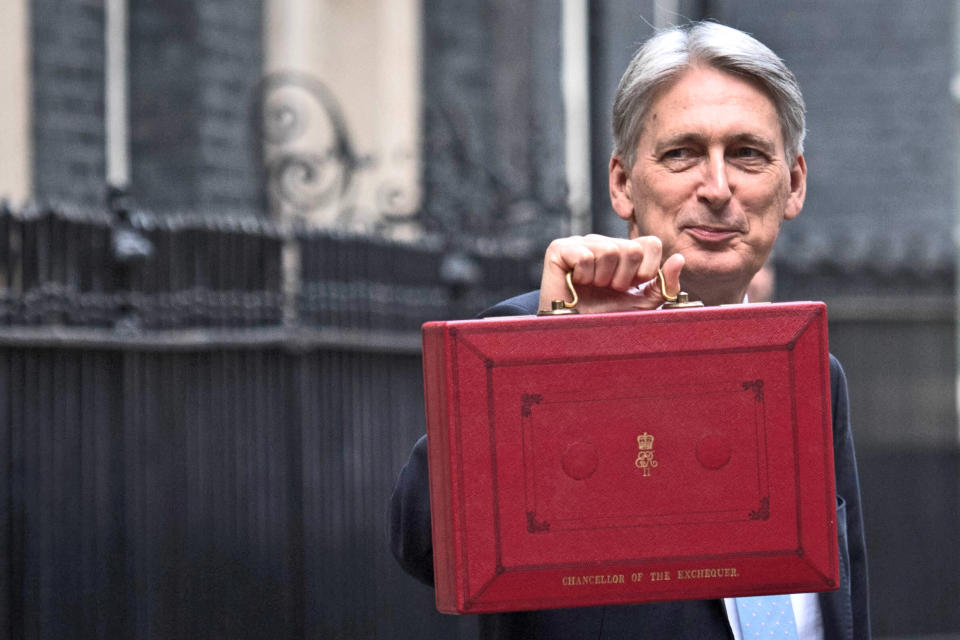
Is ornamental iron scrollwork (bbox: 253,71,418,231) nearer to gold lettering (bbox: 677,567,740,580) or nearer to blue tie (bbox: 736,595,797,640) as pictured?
blue tie (bbox: 736,595,797,640)

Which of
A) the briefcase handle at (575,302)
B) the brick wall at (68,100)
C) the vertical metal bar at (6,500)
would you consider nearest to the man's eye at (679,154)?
the briefcase handle at (575,302)

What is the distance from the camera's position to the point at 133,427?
4090 mm

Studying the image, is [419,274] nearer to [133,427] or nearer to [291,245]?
[291,245]

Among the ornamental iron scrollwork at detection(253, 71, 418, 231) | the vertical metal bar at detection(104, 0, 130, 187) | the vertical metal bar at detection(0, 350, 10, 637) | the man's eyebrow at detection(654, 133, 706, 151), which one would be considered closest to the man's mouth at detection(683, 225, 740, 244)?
the man's eyebrow at detection(654, 133, 706, 151)

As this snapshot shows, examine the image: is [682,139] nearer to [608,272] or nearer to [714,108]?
[714,108]

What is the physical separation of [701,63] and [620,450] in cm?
54

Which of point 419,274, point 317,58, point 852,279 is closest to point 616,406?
point 419,274

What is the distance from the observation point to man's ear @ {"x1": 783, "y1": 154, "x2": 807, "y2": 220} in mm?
2037

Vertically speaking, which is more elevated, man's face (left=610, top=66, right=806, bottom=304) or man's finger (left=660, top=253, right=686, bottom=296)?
man's face (left=610, top=66, right=806, bottom=304)

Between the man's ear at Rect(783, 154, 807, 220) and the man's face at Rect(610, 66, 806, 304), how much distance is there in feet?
0.27

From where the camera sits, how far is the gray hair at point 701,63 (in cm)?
189

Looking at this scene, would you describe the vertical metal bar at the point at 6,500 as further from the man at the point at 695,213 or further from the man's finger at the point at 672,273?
the man's finger at the point at 672,273

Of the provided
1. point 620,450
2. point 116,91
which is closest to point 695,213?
point 620,450

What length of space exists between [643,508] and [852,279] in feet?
21.7
